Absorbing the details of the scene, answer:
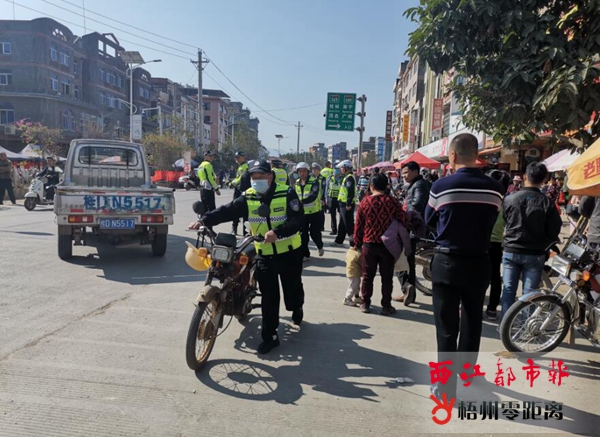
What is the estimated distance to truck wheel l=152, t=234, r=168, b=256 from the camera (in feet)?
25.6

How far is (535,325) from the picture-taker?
4.19 m

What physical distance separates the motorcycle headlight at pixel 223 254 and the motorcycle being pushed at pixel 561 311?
2.54 m

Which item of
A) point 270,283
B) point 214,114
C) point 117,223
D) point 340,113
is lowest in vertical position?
point 270,283

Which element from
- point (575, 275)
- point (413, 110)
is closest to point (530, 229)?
point (575, 275)

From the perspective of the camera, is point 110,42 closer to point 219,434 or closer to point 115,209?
point 115,209

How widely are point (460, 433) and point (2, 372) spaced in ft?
11.1

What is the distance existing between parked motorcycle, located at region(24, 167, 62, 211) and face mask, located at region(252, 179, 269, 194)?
12.8m

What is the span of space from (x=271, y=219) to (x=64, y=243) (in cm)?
489

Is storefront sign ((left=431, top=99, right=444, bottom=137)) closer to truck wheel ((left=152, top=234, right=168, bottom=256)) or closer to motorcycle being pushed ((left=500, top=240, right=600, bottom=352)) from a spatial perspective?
truck wheel ((left=152, top=234, right=168, bottom=256))

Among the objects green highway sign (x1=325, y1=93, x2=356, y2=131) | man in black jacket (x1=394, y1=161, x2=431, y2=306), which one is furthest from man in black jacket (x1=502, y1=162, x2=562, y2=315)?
green highway sign (x1=325, y1=93, x2=356, y2=131)

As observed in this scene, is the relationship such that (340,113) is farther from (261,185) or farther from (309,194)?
(261,185)

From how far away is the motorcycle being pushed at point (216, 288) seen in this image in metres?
3.61

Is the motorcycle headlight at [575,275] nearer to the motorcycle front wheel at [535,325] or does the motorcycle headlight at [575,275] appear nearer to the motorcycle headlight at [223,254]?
the motorcycle front wheel at [535,325]

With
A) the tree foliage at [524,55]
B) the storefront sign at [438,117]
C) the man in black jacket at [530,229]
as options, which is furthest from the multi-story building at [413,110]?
the man in black jacket at [530,229]
